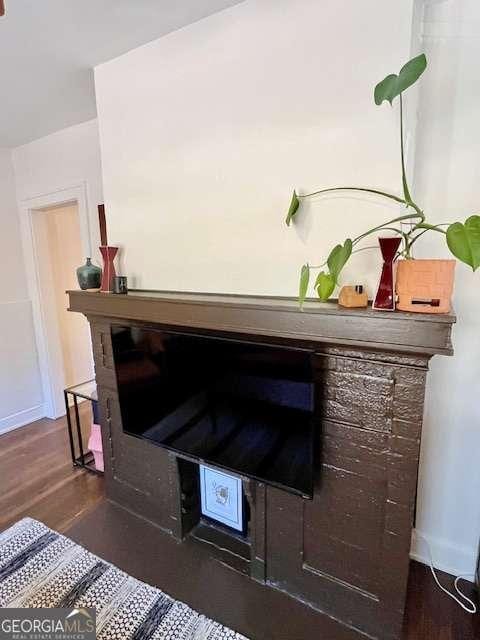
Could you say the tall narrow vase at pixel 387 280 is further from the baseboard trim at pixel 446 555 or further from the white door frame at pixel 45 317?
the white door frame at pixel 45 317

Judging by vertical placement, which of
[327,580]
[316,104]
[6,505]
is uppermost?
[316,104]

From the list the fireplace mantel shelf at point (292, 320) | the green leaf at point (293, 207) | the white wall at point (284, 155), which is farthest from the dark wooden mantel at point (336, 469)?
the green leaf at point (293, 207)

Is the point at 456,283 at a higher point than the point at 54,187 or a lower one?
lower

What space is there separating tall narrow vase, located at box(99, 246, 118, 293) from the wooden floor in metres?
1.38

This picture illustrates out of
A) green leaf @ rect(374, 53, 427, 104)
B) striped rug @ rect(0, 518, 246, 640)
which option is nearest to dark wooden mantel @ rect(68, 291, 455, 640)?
striped rug @ rect(0, 518, 246, 640)

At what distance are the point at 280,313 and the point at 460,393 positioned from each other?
932 mm

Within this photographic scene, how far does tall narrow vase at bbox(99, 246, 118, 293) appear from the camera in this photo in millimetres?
1832

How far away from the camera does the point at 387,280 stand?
116 cm

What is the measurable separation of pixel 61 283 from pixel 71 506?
222 centimetres

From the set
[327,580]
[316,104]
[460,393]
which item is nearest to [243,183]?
[316,104]

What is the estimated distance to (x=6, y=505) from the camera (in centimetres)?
225

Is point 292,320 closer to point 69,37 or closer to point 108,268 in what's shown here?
point 108,268

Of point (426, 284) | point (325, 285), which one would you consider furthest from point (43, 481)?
point (426, 284)

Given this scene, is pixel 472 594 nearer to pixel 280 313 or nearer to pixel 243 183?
pixel 280 313
